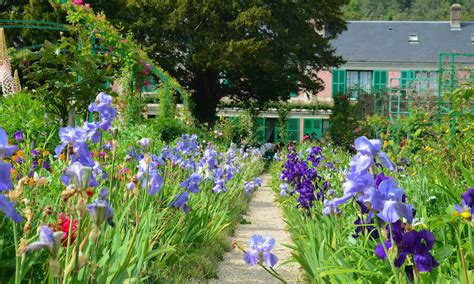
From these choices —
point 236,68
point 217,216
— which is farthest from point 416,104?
point 217,216

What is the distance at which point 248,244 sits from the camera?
5273 millimetres

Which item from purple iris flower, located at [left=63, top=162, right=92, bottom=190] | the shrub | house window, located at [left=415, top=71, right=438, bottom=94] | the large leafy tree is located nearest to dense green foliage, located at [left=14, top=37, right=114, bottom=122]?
the shrub

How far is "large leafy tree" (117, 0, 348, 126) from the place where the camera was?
19922mm

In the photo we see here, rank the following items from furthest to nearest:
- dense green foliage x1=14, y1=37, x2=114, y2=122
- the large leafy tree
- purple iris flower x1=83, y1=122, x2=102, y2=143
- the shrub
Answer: the large leafy tree → dense green foliage x1=14, y1=37, x2=114, y2=122 → the shrub → purple iris flower x1=83, y1=122, x2=102, y2=143

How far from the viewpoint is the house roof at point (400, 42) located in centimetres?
3080

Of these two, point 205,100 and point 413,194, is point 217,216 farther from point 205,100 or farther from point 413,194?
point 205,100

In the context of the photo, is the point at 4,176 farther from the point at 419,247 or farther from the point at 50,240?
the point at 419,247

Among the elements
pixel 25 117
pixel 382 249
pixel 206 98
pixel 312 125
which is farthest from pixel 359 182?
pixel 312 125

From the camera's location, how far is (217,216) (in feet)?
16.8

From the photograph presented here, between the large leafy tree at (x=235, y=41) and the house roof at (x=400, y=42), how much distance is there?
29.3ft

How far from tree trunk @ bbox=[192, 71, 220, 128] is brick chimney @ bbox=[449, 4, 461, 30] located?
50.6 feet

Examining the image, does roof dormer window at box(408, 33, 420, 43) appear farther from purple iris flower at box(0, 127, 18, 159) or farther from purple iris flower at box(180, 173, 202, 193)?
purple iris flower at box(0, 127, 18, 159)

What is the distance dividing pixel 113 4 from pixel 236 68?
198 inches

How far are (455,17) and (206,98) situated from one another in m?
16.3
